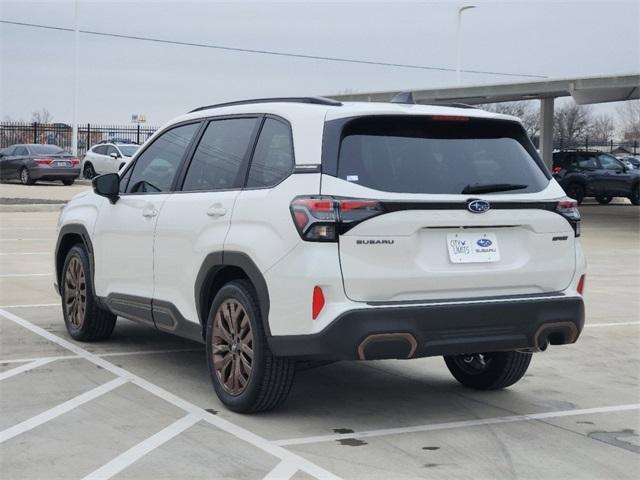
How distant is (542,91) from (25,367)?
25.5 m

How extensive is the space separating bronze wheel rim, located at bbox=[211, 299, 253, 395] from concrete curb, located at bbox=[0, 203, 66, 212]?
19185 mm

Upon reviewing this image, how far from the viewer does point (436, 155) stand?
20.0 feet

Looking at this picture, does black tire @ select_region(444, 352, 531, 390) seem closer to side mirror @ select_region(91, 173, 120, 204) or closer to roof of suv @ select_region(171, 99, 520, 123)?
roof of suv @ select_region(171, 99, 520, 123)

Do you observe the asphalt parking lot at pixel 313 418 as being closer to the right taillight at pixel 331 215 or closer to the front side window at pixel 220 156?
the right taillight at pixel 331 215

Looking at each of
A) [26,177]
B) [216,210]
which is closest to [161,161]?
[216,210]

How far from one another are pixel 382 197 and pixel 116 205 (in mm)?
2963

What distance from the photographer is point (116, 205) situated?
8.03m

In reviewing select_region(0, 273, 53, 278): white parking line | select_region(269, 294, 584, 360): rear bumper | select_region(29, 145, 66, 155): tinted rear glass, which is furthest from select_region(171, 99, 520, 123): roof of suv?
select_region(29, 145, 66, 155): tinted rear glass

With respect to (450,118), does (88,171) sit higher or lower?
lower

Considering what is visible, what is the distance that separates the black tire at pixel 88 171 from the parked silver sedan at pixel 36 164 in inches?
144

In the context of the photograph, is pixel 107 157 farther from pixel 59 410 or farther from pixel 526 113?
pixel 526 113

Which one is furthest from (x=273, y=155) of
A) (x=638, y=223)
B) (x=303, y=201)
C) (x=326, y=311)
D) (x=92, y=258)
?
(x=638, y=223)

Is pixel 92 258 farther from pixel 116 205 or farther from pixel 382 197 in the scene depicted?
pixel 382 197

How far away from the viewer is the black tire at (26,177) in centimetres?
3600
